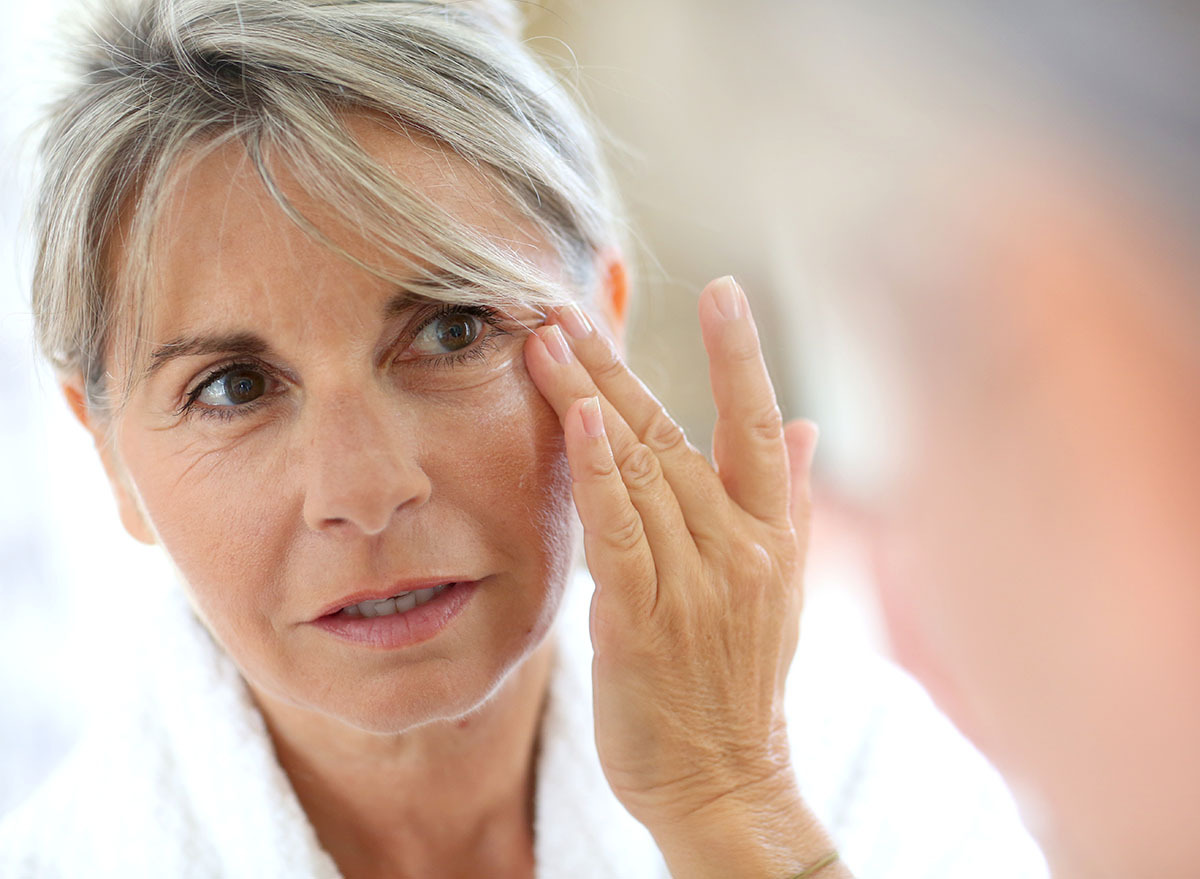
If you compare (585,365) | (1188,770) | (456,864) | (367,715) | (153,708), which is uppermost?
(585,365)

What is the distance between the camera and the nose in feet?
2.86

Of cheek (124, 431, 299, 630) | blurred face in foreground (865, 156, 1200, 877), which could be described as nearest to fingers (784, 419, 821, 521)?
blurred face in foreground (865, 156, 1200, 877)

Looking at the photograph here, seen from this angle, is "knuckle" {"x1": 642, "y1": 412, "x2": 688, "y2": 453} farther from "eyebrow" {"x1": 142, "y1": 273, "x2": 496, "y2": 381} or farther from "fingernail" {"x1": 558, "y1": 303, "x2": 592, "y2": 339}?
"eyebrow" {"x1": 142, "y1": 273, "x2": 496, "y2": 381}

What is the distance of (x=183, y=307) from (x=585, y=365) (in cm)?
37

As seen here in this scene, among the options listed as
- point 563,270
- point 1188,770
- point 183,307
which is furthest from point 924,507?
point 183,307

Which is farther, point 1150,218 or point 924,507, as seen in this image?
point 924,507

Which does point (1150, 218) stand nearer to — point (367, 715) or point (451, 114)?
point (451, 114)

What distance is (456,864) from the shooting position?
1178 millimetres

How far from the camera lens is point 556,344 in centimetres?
100

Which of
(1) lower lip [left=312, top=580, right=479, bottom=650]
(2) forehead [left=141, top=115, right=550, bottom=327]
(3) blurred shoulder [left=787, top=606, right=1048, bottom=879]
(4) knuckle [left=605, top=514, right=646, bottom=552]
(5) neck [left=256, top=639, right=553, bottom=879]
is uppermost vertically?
(2) forehead [left=141, top=115, right=550, bottom=327]

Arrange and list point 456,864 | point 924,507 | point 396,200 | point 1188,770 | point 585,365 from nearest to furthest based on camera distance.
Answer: point 396,200, point 585,365, point 456,864, point 1188,770, point 924,507

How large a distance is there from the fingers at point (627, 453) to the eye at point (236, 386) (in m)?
0.25

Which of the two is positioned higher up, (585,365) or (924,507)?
(585,365)

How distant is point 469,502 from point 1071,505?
880 millimetres
